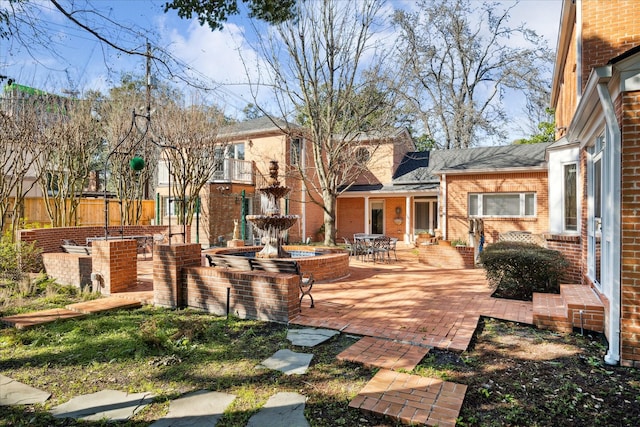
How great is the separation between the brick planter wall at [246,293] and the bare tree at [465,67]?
23.7m

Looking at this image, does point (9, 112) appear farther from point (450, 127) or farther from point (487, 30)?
point (487, 30)

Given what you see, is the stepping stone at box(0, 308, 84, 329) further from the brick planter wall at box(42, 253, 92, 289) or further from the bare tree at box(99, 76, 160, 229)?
the bare tree at box(99, 76, 160, 229)

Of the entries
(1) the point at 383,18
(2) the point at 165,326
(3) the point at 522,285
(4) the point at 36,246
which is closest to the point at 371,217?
(1) the point at 383,18

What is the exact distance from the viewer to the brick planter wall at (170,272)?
6.77 metres

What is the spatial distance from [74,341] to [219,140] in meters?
15.6

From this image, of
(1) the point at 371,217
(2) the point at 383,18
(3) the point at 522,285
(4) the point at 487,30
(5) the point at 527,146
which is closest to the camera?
(3) the point at 522,285

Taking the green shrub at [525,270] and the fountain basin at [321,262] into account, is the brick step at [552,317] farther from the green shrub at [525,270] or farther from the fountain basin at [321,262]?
the fountain basin at [321,262]

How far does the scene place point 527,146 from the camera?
18.9m

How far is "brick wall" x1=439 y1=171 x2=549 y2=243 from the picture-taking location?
16.1m

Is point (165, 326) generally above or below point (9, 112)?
below

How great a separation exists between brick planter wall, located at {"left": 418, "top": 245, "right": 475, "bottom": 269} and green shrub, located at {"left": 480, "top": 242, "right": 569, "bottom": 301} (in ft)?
13.6

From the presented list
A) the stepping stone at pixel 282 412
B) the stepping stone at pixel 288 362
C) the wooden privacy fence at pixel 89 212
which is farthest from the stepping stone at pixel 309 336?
the wooden privacy fence at pixel 89 212

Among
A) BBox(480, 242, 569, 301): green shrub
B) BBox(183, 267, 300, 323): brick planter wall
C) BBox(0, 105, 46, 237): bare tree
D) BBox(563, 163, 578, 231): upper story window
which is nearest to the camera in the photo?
BBox(183, 267, 300, 323): brick planter wall

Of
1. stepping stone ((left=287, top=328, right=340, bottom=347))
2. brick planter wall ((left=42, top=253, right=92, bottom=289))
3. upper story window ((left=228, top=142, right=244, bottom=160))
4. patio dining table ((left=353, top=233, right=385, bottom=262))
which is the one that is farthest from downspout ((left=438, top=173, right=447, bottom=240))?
brick planter wall ((left=42, top=253, right=92, bottom=289))
